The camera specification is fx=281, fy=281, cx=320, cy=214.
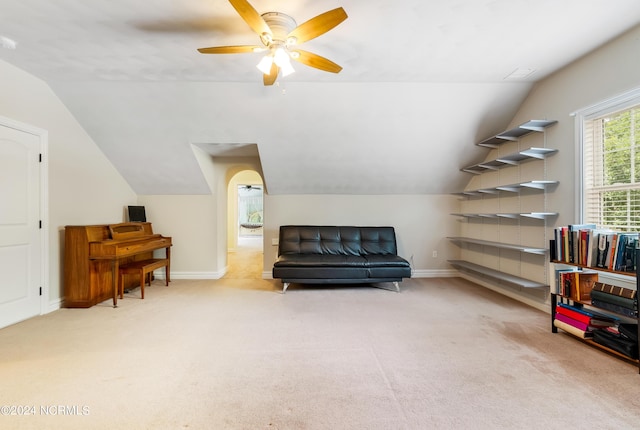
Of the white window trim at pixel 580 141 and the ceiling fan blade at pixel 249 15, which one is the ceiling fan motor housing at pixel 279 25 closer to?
the ceiling fan blade at pixel 249 15

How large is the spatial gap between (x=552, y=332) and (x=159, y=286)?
16.0 ft

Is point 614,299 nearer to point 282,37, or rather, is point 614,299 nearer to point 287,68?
point 287,68

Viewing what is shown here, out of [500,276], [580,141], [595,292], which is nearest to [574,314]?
[595,292]

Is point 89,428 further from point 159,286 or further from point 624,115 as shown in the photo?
point 624,115

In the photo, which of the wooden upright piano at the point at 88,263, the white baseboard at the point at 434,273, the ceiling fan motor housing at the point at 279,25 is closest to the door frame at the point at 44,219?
the wooden upright piano at the point at 88,263

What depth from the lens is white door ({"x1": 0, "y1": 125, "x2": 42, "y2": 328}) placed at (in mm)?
2721

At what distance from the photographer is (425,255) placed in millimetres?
4922

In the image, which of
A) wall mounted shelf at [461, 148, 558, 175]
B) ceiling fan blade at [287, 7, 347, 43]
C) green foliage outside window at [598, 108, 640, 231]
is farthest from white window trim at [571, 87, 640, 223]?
ceiling fan blade at [287, 7, 347, 43]

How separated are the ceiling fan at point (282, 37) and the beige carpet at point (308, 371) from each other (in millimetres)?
2224

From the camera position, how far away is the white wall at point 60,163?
2.87m

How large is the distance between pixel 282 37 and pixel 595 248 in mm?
2992

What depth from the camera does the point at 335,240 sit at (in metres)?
4.54

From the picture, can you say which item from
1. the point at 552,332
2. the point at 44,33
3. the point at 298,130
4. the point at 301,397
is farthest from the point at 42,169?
the point at 552,332

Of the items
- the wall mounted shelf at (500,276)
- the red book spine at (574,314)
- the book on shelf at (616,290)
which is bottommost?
the red book spine at (574,314)
